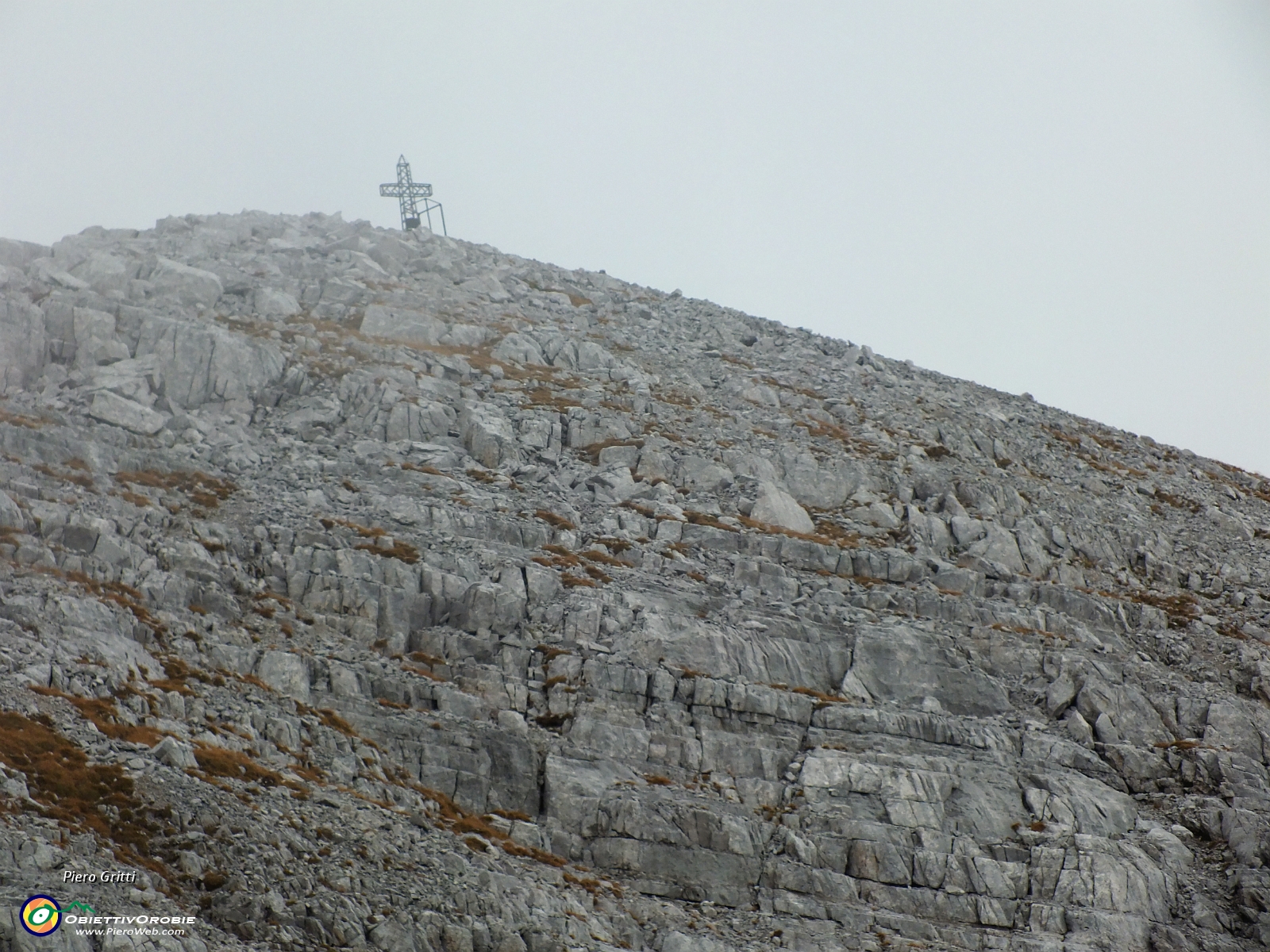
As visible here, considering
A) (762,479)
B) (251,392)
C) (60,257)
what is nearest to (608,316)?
(762,479)

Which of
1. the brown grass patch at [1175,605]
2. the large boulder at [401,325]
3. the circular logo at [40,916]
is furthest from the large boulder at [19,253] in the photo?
the brown grass patch at [1175,605]

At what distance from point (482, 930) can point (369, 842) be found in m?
4.25

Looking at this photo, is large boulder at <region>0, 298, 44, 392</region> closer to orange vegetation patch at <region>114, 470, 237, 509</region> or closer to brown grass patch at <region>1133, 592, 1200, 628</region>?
orange vegetation patch at <region>114, 470, 237, 509</region>

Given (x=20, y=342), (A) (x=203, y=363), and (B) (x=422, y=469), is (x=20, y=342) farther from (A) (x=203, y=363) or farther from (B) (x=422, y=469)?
(B) (x=422, y=469)

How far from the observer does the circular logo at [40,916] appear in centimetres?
1970

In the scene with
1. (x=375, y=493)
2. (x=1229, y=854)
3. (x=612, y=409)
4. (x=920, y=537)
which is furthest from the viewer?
(x=612, y=409)

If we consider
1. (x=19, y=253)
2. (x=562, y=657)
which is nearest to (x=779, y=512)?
(x=562, y=657)

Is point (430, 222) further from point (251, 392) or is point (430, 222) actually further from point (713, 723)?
point (713, 723)

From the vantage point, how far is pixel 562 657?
39.6 meters

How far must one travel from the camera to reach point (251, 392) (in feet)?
177

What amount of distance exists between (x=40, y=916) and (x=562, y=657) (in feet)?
71.9

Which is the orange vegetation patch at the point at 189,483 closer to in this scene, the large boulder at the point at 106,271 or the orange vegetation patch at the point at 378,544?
the orange vegetation patch at the point at 378,544

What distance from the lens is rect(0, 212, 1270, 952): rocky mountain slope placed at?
27.2m

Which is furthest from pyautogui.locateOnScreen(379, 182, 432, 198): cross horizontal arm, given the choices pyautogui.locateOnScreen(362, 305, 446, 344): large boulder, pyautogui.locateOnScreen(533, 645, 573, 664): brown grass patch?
pyautogui.locateOnScreen(533, 645, 573, 664): brown grass patch
